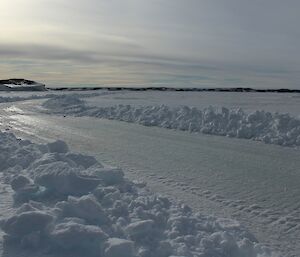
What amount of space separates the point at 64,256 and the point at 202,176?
4248mm

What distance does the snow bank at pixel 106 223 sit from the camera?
4312mm

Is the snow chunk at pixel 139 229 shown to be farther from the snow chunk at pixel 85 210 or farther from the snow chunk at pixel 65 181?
the snow chunk at pixel 65 181

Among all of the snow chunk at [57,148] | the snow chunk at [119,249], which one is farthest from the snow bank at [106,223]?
the snow chunk at [57,148]

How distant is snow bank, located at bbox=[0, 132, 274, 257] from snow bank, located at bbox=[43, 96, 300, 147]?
7374mm

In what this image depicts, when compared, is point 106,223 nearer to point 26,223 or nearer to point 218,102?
point 26,223

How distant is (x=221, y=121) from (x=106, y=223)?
1100cm

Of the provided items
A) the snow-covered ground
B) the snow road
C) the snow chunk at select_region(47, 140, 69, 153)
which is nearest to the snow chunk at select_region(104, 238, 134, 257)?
the snow road

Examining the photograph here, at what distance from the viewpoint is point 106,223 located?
4.99m

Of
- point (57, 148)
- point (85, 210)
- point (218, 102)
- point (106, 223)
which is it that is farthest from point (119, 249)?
point (218, 102)

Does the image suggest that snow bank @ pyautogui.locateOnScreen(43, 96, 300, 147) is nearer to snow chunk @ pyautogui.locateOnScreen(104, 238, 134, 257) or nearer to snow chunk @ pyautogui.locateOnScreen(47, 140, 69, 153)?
snow chunk @ pyautogui.locateOnScreen(47, 140, 69, 153)

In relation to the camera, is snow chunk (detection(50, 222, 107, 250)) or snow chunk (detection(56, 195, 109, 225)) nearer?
snow chunk (detection(50, 222, 107, 250))

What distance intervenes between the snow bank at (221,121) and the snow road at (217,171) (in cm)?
92

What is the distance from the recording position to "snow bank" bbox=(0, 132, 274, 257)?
4312 millimetres

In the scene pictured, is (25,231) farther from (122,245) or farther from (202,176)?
(202,176)
